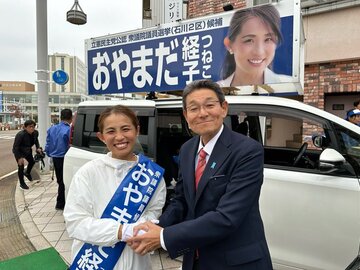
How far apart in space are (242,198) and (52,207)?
5.18 metres

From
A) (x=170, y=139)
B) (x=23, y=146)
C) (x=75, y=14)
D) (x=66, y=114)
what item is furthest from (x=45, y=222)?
(x=75, y=14)

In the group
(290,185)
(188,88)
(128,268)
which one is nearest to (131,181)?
(128,268)

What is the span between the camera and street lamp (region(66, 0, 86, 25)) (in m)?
7.61

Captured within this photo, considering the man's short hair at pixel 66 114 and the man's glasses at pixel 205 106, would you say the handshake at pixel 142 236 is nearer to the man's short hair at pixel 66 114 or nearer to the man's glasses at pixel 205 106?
the man's glasses at pixel 205 106

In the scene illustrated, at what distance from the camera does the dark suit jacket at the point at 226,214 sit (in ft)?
4.07

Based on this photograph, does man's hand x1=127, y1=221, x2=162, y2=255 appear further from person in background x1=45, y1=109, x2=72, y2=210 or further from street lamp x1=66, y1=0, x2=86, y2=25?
street lamp x1=66, y1=0, x2=86, y2=25

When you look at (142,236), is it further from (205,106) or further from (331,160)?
(331,160)

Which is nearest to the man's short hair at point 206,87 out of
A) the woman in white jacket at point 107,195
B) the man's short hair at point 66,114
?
the woman in white jacket at point 107,195

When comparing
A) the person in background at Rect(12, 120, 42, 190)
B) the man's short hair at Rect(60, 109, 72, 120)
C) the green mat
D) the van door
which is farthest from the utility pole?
the van door

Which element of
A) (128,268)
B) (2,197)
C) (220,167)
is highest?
(220,167)

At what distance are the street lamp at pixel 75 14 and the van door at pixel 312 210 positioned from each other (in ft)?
21.1

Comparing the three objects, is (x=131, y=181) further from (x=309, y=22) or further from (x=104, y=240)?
(x=309, y=22)

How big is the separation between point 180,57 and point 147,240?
278cm

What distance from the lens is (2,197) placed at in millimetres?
6680
